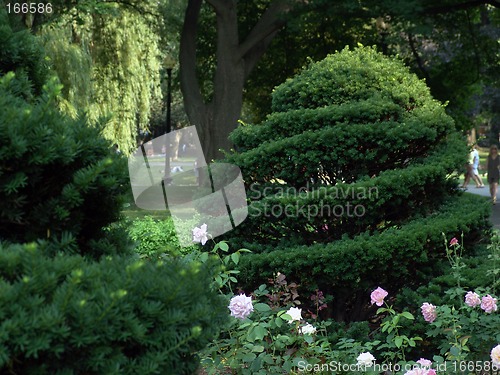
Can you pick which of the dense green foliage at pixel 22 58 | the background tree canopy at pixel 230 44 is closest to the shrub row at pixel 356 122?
the dense green foliage at pixel 22 58

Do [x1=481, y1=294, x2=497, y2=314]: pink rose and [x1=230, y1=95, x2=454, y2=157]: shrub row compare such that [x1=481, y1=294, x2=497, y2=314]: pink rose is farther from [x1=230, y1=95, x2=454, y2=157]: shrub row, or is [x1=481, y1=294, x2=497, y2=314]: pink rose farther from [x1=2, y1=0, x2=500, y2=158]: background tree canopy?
[x1=2, y1=0, x2=500, y2=158]: background tree canopy

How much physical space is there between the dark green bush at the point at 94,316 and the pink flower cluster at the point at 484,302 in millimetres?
2762

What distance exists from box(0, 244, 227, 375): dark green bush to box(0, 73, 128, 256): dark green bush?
222mm

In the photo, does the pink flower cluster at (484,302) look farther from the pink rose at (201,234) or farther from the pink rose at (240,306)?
the pink rose at (201,234)

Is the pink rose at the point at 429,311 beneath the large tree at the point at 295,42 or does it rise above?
beneath

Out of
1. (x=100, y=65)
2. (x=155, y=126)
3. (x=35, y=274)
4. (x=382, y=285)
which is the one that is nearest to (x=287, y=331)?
(x=382, y=285)

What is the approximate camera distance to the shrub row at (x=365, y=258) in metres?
6.01

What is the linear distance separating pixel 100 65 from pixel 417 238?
25106 millimetres

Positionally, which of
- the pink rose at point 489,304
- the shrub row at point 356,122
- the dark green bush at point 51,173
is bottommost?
the pink rose at point 489,304

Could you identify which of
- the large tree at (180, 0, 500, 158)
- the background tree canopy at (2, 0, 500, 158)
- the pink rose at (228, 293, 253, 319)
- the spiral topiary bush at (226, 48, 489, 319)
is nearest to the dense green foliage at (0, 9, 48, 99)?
the pink rose at (228, 293, 253, 319)

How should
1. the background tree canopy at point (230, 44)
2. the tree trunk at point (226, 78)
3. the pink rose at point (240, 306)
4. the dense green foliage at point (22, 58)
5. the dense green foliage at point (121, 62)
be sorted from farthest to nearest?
the dense green foliage at point (121, 62)
the tree trunk at point (226, 78)
the background tree canopy at point (230, 44)
the pink rose at point (240, 306)
the dense green foliage at point (22, 58)

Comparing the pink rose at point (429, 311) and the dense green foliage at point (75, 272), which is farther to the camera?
the pink rose at point (429, 311)

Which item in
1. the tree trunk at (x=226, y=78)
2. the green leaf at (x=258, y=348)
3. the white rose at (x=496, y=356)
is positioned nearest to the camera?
the white rose at (x=496, y=356)

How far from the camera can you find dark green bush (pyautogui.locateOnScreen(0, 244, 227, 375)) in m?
2.57
